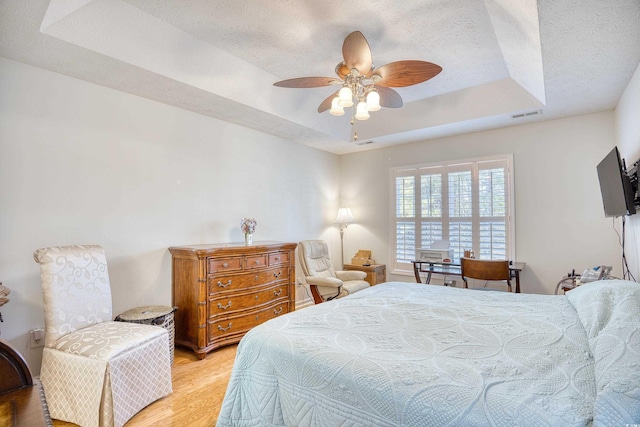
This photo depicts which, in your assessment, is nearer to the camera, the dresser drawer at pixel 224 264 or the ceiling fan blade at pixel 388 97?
the ceiling fan blade at pixel 388 97

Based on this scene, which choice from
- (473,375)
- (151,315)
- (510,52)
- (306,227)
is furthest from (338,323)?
(306,227)

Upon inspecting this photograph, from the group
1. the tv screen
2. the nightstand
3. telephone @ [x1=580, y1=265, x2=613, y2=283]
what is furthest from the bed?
the nightstand

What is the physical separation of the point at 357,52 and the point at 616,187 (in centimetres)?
217

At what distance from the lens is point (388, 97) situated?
258cm

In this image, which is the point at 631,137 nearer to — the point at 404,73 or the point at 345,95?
the point at 404,73

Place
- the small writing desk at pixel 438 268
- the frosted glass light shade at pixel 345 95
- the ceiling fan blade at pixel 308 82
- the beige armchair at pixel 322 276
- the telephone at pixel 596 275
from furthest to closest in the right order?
the small writing desk at pixel 438 268 → the beige armchair at pixel 322 276 → the telephone at pixel 596 275 → the ceiling fan blade at pixel 308 82 → the frosted glass light shade at pixel 345 95

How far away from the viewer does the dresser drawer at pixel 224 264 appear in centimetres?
302

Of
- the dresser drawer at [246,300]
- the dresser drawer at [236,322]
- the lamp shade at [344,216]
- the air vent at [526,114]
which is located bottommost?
the dresser drawer at [236,322]

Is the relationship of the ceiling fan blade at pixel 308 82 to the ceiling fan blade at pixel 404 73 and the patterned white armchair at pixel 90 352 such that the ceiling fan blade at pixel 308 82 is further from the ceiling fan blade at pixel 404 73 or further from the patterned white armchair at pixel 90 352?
the patterned white armchair at pixel 90 352

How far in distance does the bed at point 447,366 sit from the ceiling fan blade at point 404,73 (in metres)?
1.57

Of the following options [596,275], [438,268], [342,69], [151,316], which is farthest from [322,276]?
[596,275]

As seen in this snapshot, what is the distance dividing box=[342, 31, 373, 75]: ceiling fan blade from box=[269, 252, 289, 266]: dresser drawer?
215 centimetres

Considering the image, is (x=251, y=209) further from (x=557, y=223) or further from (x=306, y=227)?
(x=557, y=223)

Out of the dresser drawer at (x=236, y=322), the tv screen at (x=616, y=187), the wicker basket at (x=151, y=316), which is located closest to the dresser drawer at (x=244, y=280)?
the dresser drawer at (x=236, y=322)
